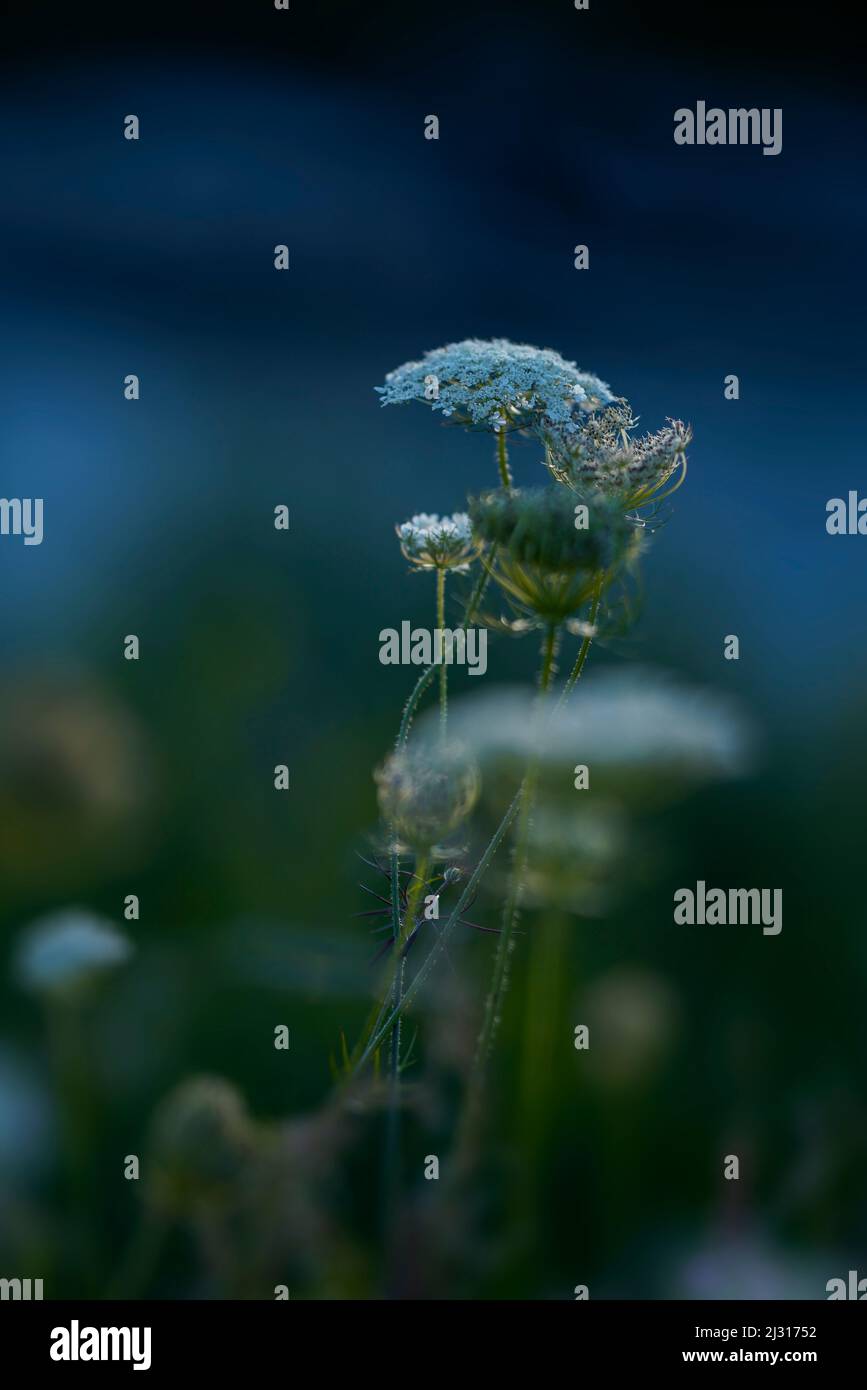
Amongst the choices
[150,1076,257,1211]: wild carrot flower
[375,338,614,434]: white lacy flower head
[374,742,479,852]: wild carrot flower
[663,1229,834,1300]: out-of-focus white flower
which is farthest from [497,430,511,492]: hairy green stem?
[663,1229,834,1300]: out-of-focus white flower

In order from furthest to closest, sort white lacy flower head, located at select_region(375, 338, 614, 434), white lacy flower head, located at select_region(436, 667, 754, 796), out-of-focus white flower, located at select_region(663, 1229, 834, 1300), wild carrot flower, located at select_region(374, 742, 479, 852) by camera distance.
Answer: out-of-focus white flower, located at select_region(663, 1229, 834, 1300)
white lacy flower head, located at select_region(436, 667, 754, 796)
white lacy flower head, located at select_region(375, 338, 614, 434)
wild carrot flower, located at select_region(374, 742, 479, 852)

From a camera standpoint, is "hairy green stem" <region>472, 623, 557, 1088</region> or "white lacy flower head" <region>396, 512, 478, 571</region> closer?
"hairy green stem" <region>472, 623, 557, 1088</region>

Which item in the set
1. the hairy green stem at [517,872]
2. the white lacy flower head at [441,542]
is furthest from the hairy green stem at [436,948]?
the white lacy flower head at [441,542]

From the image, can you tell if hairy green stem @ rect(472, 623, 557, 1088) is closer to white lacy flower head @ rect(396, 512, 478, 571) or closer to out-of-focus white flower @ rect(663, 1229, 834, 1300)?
white lacy flower head @ rect(396, 512, 478, 571)

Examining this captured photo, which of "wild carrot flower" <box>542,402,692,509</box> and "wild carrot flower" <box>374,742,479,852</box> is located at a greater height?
"wild carrot flower" <box>542,402,692,509</box>

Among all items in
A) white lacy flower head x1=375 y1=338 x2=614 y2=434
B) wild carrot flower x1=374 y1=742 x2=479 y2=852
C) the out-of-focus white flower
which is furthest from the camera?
the out-of-focus white flower
